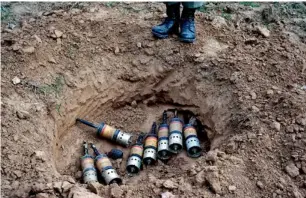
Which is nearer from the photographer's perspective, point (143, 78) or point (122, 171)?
point (122, 171)

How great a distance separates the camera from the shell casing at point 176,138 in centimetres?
532

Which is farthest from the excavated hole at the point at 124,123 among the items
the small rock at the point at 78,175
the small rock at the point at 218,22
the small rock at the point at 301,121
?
the small rock at the point at 218,22

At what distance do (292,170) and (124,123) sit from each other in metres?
2.42

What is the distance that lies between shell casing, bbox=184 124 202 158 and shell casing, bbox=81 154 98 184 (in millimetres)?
1140

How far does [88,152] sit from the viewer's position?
18.1 feet

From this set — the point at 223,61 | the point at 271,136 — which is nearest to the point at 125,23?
the point at 223,61

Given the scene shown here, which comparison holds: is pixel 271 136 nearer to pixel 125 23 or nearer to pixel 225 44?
pixel 225 44

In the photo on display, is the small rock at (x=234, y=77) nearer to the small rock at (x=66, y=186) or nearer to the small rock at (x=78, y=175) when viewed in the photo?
the small rock at (x=78, y=175)

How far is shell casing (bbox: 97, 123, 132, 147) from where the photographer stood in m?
5.57

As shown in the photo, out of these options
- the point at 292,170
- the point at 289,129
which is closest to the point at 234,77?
the point at 289,129

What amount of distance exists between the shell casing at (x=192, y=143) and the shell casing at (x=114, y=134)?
0.76m

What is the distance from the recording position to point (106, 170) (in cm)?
501

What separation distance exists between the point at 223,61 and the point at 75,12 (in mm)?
2226

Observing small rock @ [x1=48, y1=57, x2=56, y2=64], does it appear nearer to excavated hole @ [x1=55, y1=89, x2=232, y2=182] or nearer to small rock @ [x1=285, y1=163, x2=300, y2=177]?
excavated hole @ [x1=55, y1=89, x2=232, y2=182]
